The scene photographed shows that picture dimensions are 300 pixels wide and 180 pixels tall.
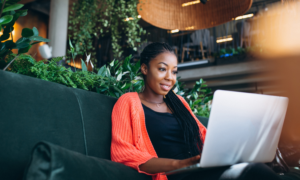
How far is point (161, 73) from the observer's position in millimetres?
1319

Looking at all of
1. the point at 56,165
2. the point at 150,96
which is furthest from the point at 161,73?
the point at 56,165

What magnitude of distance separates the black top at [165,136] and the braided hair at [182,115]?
3cm

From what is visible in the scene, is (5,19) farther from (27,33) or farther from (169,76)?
(169,76)

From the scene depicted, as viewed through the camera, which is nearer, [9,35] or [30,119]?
[30,119]

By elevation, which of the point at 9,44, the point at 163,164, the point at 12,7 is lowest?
the point at 163,164

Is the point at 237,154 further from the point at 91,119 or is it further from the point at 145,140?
the point at 91,119

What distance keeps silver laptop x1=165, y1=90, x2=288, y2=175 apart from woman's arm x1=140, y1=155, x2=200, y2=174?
3 cm

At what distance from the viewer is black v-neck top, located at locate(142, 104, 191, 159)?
1.16 m

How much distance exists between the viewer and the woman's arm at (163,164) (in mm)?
Result: 752

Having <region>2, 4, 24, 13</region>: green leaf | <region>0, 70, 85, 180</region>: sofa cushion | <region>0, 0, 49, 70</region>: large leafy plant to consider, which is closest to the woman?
<region>0, 70, 85, 180</region>: sofa cushion

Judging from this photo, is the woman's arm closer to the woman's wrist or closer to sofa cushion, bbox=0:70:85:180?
the woman's wrist

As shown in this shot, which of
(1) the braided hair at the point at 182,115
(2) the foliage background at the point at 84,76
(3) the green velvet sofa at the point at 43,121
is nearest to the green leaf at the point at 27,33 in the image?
(2) the foliage background at the point at 84,76

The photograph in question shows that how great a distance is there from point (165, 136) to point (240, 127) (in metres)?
0.52

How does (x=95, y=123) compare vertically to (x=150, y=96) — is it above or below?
below
